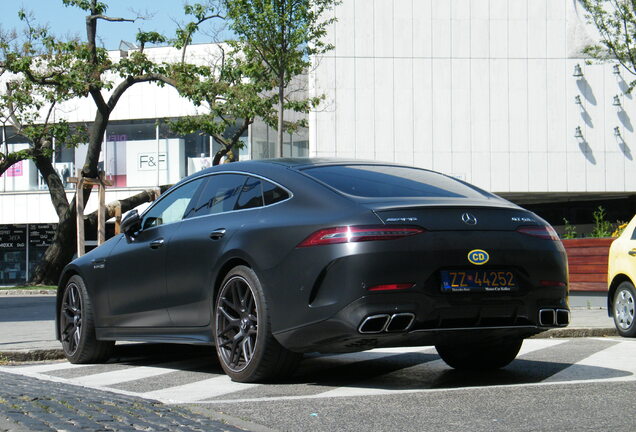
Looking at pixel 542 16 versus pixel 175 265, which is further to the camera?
pixel 542 16

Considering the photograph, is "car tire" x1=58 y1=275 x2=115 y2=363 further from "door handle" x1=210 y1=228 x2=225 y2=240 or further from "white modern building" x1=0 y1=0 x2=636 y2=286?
"white modern building" x1=0 y1=0 x2=636 y2=286

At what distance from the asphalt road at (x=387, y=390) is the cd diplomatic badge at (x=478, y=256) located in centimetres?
79

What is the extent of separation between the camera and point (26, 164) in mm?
48688

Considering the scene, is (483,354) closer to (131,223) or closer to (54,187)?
(131,223)

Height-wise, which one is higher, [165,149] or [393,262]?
[165,149]

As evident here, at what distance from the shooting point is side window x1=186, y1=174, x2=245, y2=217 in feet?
24.5

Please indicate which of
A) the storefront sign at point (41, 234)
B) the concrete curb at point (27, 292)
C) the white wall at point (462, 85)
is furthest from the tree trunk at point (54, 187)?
the white wall at point (462, 85)

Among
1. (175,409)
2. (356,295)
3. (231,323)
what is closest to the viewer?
(175,409)

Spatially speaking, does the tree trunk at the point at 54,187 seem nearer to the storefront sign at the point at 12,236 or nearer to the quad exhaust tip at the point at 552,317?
the storefront sign at the point at 12,236

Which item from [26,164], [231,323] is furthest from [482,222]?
[26,164]

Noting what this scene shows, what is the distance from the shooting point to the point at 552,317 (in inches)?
264

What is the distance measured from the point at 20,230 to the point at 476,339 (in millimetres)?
45592

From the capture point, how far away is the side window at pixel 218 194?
7.48 m

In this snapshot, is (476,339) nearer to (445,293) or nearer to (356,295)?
(445,293)
